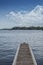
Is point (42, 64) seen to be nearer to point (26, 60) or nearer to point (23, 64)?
point (26, 60)

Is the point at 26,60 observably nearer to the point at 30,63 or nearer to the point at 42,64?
the point at 30,63

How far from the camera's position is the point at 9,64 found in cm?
1825

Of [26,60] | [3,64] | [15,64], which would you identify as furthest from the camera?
[3,64]

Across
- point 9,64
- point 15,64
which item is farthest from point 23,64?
point 9,64

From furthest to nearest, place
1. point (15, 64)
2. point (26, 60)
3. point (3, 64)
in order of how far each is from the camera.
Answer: point (3, 64) < point (26, 60) < point (15, 64)

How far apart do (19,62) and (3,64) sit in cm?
289

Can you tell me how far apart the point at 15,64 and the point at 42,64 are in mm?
4019

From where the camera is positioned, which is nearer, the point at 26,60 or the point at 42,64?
the point at 26,60

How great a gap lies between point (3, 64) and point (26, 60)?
2678 millimetres

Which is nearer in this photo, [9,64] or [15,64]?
[15,64]

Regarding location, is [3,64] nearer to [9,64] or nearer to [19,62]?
[9,64]

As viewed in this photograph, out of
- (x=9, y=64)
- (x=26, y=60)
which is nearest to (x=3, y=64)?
(x=9, y=64)

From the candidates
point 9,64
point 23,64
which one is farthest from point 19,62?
point 9,64

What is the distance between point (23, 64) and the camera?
48.8 ft
